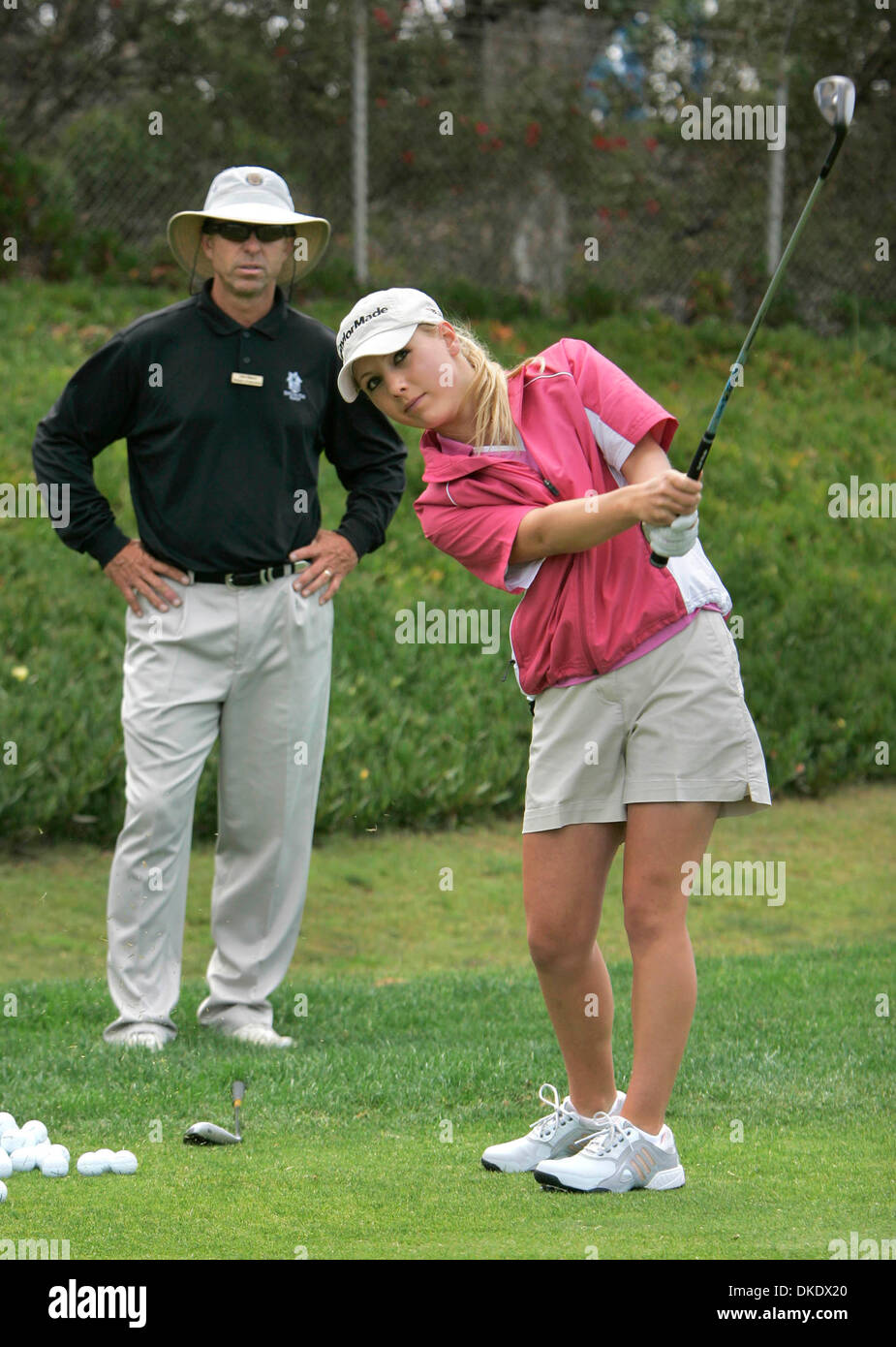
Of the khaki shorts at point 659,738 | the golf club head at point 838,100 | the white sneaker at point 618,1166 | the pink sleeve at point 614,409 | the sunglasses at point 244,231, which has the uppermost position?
the sunglasses at point 244,231

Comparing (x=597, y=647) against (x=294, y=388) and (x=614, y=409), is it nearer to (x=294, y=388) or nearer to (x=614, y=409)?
(x=614, y=409)

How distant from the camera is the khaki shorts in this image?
3801 millimetres

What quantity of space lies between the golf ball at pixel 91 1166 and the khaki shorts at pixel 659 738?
4.10 feet

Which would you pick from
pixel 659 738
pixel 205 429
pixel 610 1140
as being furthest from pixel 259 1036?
pixel 659 738

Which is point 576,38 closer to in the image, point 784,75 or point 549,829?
point 784,75

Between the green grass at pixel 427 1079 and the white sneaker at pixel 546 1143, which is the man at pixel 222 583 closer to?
the green grass at pixel 427 1079

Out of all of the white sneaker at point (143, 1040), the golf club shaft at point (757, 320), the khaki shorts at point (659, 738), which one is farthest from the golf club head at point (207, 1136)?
the golf club shaft at point (757, 320)

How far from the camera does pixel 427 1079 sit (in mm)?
5020

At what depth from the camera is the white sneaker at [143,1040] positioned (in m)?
5.35

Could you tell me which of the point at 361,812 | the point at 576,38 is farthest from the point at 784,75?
the point at 361,812

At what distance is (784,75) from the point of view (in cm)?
1487

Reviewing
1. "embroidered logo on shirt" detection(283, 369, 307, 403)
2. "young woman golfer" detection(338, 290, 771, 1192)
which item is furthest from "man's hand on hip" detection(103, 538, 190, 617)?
"young woman golfer" detection(338, 290, 771, 1192)

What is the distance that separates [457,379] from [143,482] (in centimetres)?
211

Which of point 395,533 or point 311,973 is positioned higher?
point 395,533
